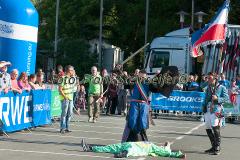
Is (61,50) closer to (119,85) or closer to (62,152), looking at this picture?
(119,85)

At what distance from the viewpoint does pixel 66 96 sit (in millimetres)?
16031

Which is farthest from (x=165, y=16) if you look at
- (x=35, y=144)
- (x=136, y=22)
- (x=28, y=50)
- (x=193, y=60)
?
(x=35, y=144)

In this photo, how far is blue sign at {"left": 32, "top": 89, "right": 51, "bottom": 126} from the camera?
55.2ft

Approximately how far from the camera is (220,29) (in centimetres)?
1753

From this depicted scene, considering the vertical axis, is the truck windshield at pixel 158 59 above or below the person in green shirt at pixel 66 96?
above

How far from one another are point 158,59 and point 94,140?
51.9ft

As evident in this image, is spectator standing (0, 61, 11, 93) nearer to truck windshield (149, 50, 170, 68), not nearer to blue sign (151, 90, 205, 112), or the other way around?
blue sign (151, 90, 205, 112)

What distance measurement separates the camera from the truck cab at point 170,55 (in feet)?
98.2

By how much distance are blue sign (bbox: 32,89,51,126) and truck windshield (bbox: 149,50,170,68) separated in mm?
12596

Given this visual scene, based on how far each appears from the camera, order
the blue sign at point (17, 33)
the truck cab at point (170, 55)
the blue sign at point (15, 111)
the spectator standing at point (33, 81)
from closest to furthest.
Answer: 1. the blue sign at point (15, 111)
2. the spectator standing at point (33, 81)
3. the blue sign at point (17, 33)
4. the truck cab at point (170, 55)

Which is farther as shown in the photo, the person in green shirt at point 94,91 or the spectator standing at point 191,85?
the spectator standing at point 191,85

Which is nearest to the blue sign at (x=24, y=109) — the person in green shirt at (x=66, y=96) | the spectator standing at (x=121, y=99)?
the person in green shirt at (x=66, y=96)

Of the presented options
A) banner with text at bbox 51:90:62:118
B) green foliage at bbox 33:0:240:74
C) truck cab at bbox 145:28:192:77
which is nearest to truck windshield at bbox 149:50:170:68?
truck cab at bbox 145:28:192:77

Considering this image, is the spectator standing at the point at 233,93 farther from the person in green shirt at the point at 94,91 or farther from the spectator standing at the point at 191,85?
the person in green shirt at the point at 94,91
